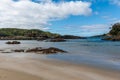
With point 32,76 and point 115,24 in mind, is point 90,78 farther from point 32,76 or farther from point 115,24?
point 115,24

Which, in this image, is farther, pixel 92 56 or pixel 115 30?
pixel 115 30

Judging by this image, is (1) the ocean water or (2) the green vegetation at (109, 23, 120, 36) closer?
(1) the ocean water

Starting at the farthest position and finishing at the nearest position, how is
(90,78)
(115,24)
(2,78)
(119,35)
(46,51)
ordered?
1. (115,24)
2. (119,35)
3. (46,51)
4. (90,78)
5. (2,78)

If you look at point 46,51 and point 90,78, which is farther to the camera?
point 46,51

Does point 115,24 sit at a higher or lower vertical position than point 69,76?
higher

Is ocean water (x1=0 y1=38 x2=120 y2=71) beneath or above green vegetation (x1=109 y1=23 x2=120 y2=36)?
beneath

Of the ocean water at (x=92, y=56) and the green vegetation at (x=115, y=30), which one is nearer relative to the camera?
the ocean water at (x=92, y=56)

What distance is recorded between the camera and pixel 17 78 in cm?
1455

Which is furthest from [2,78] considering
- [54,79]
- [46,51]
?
[46,51]

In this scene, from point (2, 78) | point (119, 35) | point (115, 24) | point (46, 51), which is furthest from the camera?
point (115, 24)

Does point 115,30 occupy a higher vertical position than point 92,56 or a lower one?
higher

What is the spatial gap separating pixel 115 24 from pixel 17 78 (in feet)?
382

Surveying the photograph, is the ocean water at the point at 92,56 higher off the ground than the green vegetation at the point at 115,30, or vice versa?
the green vegetation at the point at 115,30

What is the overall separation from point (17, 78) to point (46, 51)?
22654mm
